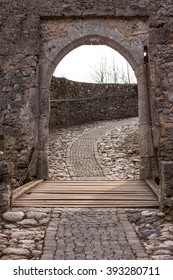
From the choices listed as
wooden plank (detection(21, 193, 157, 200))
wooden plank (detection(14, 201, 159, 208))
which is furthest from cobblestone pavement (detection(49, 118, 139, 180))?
wooden plank (detection(14, 201, 159, 208))

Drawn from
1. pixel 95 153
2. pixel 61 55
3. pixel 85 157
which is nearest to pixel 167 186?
pixel 61 55

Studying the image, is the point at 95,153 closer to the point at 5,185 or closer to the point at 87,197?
the point at 87,197

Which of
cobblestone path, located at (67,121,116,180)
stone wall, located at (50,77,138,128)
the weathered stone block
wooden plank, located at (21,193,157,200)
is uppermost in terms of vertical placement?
stone wall, located at (50,77,138,128)

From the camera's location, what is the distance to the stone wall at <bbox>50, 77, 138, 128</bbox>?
1591 centimetres

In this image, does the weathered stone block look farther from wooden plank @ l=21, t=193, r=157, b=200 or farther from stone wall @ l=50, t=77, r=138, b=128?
stone wall @ l=50, t=77, r=138, b=128

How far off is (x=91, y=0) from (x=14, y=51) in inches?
75.9

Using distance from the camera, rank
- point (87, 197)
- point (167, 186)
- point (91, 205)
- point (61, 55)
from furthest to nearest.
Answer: point (61, 55), point (87, 197), point (91, 205), point (167, 186)

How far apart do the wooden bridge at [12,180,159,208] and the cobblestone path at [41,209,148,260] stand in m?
0.33

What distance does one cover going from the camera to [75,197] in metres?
5.48

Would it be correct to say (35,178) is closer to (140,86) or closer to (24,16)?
(140,86)

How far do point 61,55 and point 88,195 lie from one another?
3569 mm

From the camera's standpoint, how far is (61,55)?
8.02 meters

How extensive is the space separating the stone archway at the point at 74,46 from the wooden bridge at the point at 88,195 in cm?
133

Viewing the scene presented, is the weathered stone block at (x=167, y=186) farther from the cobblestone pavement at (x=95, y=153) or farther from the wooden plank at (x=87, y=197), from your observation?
the cobblestone pavement at (x=95, y=153)
